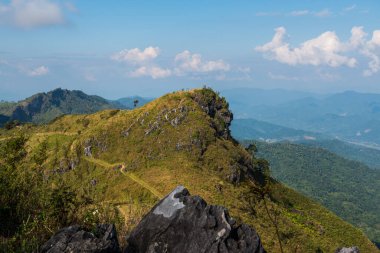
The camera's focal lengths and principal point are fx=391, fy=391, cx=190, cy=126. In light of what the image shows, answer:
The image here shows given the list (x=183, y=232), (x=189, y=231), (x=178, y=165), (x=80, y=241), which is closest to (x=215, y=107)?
A: (x=178, y=165)

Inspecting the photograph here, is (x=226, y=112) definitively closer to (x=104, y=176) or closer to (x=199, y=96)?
(x=199, y=96)

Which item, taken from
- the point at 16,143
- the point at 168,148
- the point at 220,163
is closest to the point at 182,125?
the point at 168,148

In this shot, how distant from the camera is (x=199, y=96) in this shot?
117250 mm

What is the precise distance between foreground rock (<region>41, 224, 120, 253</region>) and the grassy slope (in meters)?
66.0

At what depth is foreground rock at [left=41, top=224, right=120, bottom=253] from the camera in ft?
36.5

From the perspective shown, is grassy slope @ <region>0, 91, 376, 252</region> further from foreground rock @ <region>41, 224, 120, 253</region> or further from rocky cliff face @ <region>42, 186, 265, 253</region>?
foreground rock @ <region>41, 224, 120, 253</region>

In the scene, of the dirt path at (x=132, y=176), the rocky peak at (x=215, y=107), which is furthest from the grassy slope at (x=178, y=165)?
the rocky peak at (x=215, y=107)

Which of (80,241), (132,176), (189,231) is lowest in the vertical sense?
(132,176)

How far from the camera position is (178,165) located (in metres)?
95.0

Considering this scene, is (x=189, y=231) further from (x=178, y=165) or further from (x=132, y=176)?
(x=132, y=176)

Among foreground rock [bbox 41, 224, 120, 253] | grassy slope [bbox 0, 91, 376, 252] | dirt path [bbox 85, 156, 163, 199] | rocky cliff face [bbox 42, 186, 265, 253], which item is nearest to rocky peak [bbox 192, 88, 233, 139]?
grassy slope [bbox 0, 91, 376, 252]

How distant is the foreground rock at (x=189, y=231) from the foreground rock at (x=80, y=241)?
1455 mm

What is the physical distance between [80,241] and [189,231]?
4149mm

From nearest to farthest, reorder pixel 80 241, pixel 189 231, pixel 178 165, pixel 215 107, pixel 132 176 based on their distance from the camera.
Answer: pixel 80 241 < pixel 189 231 < pixel 178 165 < pixel 132 176 < pixel 215 107
